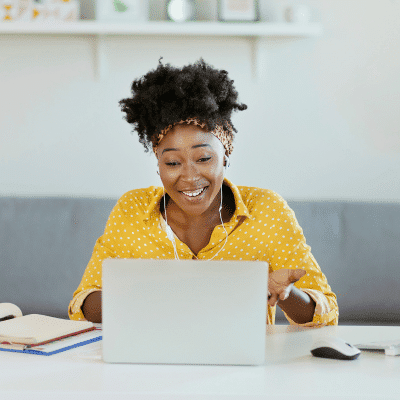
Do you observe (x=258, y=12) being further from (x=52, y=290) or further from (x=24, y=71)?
(x=52, y=290)

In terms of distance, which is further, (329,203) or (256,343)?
(329,203)

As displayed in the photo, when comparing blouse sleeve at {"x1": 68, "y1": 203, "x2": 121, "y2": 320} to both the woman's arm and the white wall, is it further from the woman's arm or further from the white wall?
the white wall

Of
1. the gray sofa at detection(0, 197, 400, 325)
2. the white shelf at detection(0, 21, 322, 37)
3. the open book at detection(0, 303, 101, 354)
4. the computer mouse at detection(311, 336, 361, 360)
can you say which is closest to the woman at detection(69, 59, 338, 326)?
the open book at detection(0, 303, 101, 354)

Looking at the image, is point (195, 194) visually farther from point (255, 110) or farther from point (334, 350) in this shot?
point (255, 110)

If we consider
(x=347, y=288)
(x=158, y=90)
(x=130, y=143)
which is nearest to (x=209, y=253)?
(x=158, y=90)

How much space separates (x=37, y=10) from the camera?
2.46m

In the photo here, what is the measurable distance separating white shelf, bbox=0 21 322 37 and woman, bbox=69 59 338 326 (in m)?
1.04

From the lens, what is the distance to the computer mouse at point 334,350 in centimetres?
91

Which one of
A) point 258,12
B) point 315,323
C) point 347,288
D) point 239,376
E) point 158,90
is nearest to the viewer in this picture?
point 239,376

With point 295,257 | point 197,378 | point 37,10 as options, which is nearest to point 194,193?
point 295,257

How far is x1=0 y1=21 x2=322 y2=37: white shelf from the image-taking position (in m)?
2.43

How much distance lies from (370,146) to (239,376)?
2.00m

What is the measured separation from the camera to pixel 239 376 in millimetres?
808

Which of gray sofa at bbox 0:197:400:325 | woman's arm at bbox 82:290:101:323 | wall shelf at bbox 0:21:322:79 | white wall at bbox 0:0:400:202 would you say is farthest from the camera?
white wall at bbox 0:0:400:202
